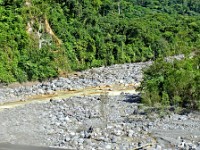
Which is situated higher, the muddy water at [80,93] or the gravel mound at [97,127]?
the gravel mound at [97,127]

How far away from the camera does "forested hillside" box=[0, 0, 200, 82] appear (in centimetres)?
5050

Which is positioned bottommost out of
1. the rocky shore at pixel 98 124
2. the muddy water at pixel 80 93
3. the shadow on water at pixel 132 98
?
the muddy water at pixel 80 93

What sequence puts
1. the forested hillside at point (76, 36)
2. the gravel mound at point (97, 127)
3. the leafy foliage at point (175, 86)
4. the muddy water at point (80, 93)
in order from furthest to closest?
1. the forested hillside at point (76, 36)
2. the muddy water at point (80, 93)
3. the leafy foliage at point (175, 86)
4. the gravel mound at point (97, 127)

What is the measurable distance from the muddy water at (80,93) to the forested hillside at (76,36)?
5.90 metres

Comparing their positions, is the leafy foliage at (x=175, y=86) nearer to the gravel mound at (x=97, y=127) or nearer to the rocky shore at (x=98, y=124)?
the rocky shore at (x=98, y=124)

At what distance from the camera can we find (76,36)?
207ft

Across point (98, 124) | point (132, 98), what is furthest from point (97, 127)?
point (132, 98)

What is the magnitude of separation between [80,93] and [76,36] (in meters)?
19.3

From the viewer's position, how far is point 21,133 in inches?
1096

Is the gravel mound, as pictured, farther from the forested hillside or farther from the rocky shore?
the forested hillside

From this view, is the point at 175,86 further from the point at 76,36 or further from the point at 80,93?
the point at 76,36

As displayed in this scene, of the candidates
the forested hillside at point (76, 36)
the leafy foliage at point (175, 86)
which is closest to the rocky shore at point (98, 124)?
the leafy foliage at point (175, 86)


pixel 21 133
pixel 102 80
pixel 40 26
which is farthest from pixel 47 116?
pixel 40 26

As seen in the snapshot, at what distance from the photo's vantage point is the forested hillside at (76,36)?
166 feet
